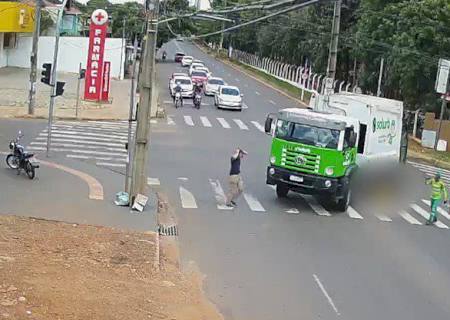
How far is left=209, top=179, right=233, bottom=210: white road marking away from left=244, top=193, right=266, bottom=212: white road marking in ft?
2.13

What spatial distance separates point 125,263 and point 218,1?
79564 mm

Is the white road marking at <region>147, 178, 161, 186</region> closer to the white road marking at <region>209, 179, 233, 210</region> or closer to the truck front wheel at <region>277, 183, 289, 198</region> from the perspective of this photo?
the white road marking at <region>209, 179, 233, 210</region>

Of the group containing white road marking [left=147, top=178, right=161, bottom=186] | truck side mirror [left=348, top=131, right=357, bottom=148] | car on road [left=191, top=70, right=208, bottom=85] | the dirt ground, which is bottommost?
white road marking [left=147, top=178, right=161, bottom=186]

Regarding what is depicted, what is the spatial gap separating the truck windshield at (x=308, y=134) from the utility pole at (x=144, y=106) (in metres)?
4.30

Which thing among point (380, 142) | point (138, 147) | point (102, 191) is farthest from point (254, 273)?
point (380, 142)

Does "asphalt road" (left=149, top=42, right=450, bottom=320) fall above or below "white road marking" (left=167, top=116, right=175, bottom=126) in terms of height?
above

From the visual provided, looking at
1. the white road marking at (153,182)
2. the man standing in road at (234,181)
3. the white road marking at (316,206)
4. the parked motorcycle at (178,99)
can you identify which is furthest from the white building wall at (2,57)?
the man standing in road at (234,181)

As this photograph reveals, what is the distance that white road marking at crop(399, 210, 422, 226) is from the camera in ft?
67.5

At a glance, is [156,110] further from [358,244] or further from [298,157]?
[358,244]

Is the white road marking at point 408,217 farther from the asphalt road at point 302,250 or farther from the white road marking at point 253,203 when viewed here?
the white road marking at point 253,203

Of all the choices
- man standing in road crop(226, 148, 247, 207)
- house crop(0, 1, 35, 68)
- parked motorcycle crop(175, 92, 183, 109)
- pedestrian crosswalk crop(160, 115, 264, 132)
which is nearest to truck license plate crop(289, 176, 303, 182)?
man standing in road crop(226, 148, 247, 207)

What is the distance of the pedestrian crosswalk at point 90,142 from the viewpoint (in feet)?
85.2

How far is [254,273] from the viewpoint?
44.8ft

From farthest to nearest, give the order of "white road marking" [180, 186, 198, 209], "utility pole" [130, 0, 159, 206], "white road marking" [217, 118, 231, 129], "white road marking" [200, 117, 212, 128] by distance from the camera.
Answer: "white road marking" [217, 118, 231, 129], "white road marking" [200, 117, 212, 128], "white road marking" [180, 186, 198, 209], "utility pole" [130, 0, 159, 206]
